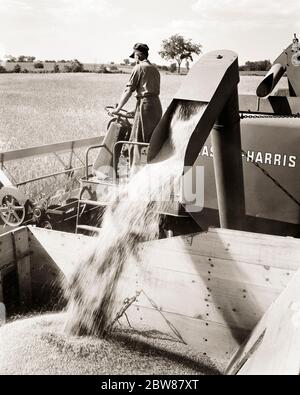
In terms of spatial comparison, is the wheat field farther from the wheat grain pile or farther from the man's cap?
the wheat grain pile

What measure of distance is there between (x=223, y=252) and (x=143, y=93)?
298 cm

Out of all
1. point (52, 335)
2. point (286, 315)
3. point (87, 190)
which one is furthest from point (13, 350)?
point (87, 190)

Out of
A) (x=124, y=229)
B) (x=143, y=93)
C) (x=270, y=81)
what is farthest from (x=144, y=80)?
(x=124, y=229)

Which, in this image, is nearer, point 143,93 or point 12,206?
point 12,206

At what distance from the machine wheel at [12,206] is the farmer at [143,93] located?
54.2 inches

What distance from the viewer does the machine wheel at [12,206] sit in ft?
17.1

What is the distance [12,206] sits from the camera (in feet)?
17.4

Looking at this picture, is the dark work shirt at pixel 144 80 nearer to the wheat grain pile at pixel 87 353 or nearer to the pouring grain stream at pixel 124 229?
the pouring grain stream at pixel 124 229

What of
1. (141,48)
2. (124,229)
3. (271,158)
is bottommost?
(124,229)

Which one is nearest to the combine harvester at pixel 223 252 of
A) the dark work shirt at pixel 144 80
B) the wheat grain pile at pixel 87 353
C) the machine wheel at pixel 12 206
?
the wheat grain pile at pixel 87 353

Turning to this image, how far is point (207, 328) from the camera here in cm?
328

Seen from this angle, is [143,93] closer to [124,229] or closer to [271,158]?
[271,158]

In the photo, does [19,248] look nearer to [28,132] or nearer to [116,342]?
[116,342]

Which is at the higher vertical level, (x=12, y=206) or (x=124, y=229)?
(x=124, y=229)
